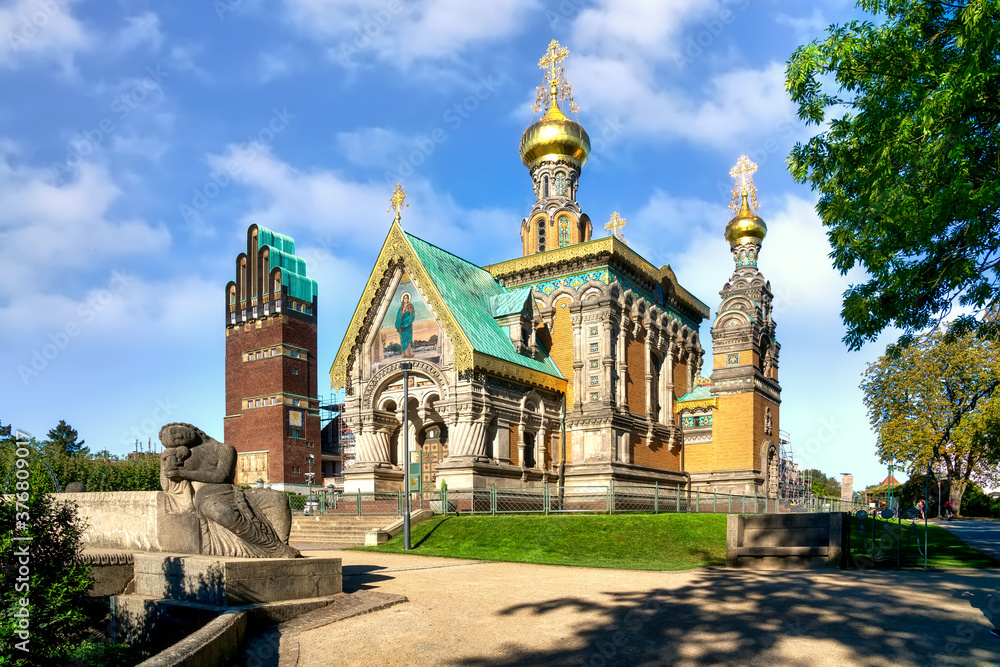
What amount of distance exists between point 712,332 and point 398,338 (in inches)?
623

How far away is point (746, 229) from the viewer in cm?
3991

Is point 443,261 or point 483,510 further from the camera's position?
point 443,261

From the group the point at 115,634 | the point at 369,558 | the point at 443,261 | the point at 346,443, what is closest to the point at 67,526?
the point at 115,634

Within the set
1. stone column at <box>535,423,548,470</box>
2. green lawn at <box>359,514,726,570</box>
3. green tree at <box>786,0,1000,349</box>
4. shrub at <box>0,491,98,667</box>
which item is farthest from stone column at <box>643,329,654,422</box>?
shrub at <box>0,491,98,667</box>

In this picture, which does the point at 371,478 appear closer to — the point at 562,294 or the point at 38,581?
the point at 562,294

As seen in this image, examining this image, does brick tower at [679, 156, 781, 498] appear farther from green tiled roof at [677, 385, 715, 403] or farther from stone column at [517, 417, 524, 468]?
stone column at [517, 417, 524, 468]

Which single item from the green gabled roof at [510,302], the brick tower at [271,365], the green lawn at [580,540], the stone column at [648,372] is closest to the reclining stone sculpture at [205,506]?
the green lawn at [580,540]

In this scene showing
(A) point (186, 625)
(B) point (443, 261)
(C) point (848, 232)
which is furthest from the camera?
(B) point (443, 261)

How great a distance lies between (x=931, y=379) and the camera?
36188mm

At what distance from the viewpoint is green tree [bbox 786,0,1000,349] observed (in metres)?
10.7

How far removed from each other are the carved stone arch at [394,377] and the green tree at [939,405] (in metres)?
22.3

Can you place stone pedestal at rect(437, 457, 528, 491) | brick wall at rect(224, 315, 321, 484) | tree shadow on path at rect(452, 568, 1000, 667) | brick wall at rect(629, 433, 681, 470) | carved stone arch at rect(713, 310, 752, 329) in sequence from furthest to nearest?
brick wall at rect(224, 315, 321, 484) → carved stone arch at rect(713, 310, 752, 329) → brick wall at rect(629, 433, 681, 470) → stone pedestal at rect(437, 457, 528, 491) → tree shadow on path at rect(452, 568, 1000, 667)

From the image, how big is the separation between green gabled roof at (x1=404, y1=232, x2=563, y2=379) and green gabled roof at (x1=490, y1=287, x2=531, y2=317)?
0.06 metres

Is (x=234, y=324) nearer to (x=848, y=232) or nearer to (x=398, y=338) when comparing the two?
(x=398, y=338)
